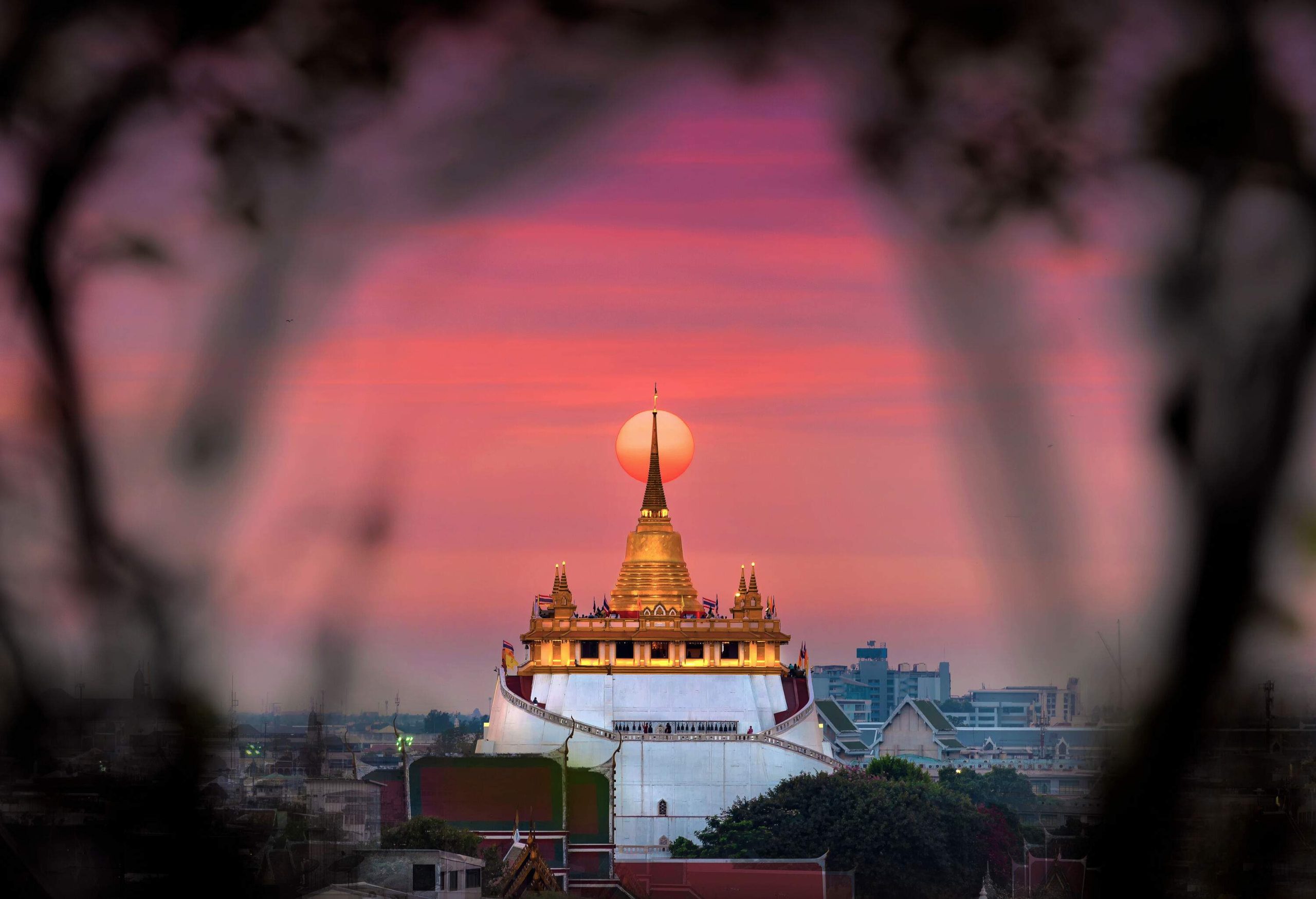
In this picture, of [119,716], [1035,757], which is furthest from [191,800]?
[1035,757]

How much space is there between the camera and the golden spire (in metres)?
87.2

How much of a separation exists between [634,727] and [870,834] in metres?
12.1

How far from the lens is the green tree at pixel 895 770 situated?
275 feet

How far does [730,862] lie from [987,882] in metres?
6.58

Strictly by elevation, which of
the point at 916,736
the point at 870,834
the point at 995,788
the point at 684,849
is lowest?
the point at 684,849

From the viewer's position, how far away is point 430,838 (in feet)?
212

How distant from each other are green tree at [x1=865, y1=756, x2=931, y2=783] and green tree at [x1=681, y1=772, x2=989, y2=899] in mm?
9077

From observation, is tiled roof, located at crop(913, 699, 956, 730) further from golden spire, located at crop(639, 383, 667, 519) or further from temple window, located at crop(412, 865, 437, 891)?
temple window, located at crop(412, 865, 437, 891)

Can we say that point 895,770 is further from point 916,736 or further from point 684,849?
point 916,736

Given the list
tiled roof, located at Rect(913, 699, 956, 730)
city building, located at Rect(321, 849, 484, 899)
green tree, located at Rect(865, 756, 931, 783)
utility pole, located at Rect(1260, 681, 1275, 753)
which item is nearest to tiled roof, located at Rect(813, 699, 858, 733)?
tiled roof, located at Rect(913, 699, 956, 730)

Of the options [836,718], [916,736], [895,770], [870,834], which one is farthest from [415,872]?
[916,736]

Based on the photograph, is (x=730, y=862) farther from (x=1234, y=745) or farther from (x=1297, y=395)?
(x=1297, y=395)

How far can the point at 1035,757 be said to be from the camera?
495 ft

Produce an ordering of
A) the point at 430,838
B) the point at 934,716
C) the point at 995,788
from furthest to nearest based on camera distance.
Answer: the point at 934,716 < the point at 995,788 < the point at 430,838
